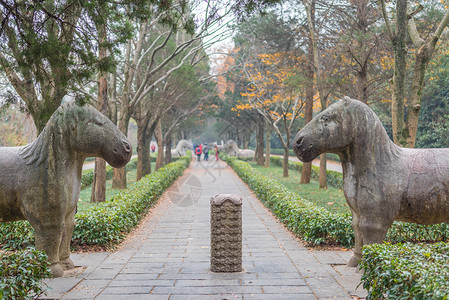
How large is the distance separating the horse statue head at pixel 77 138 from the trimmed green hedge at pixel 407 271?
311 centimetres

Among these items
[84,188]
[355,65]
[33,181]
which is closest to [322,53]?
[355,65]

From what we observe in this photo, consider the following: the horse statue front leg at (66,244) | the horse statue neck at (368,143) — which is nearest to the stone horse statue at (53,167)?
the horse statue front leg at (66,244)

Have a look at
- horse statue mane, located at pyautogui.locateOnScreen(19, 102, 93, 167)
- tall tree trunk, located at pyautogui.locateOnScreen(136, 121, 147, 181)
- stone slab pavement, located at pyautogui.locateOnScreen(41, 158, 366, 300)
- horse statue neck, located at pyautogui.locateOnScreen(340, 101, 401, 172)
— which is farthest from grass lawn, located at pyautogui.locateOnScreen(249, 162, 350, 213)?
horse statue mane, located at pyautogui.locateOnScreen(19, 102, 93, 167)

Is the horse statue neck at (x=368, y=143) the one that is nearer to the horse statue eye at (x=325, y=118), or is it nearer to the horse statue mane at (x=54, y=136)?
the horse statue eye at (x=325, y=118)

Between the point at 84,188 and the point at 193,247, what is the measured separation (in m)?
11.8

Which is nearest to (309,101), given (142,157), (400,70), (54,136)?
(142,157)

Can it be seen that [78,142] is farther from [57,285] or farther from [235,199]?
[235,199]

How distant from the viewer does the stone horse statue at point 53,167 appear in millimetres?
4375

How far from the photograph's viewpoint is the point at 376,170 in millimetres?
4453

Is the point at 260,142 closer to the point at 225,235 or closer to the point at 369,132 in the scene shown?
the point at 225,235

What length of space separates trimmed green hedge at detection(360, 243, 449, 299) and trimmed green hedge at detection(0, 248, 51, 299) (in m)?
3.08

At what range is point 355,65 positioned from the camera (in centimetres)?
1291

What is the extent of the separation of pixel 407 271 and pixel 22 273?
3.35 metres

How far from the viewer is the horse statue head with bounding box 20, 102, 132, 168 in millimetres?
4453
